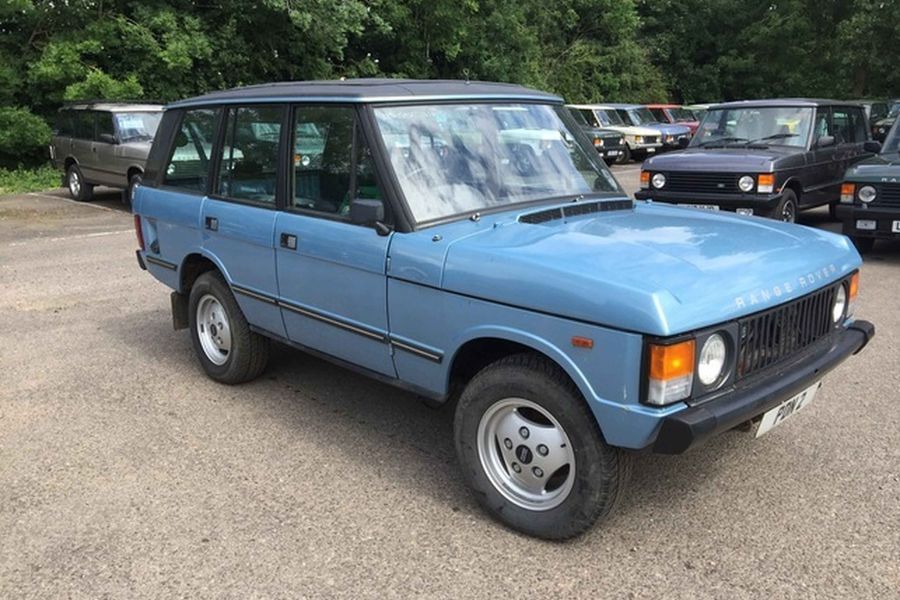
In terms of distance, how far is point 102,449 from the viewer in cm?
427

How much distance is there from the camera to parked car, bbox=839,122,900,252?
28.4 feet

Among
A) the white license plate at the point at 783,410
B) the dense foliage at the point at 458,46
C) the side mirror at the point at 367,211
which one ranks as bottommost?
the white license plate at the point at 783,410

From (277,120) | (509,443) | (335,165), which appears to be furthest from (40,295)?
(509,443)

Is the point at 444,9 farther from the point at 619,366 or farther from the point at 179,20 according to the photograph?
the point at 619,366

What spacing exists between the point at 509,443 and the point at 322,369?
7.95 ft

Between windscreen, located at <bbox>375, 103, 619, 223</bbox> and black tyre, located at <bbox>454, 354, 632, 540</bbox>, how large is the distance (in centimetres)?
95

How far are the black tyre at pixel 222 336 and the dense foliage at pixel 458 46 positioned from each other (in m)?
13.6

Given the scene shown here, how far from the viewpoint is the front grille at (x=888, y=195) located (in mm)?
8633

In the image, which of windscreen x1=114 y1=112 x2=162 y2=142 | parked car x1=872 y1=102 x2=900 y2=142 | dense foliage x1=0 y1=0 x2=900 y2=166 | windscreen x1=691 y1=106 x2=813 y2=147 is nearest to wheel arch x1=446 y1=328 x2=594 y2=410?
windscreen x1=691 y1=106 x2=813 y2=147

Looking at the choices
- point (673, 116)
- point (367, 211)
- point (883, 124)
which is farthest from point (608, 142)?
point (367, 211)

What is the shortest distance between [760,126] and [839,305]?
24.4ft

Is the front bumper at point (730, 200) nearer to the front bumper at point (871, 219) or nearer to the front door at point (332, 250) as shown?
the front bumper at point (871, 219)

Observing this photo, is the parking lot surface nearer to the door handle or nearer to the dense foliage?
the door handle

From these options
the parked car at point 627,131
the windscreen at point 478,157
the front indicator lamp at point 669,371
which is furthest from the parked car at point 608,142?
the front indicator lamp at point 669,371
